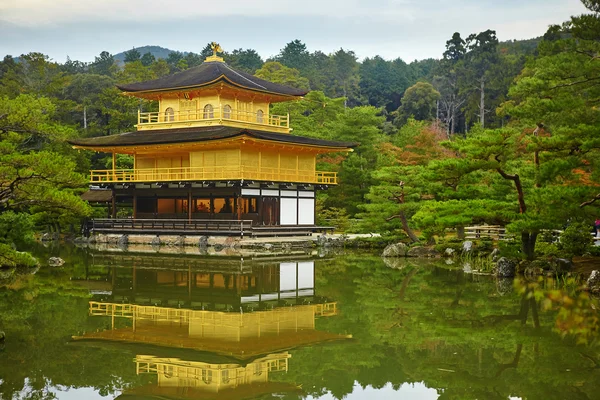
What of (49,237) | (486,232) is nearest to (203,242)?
(486,232)

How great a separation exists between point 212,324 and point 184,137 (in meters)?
23.6

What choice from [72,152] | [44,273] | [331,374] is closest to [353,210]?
[72,152]

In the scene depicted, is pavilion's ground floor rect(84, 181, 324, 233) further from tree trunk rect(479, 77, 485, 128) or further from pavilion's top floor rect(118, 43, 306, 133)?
tree trunk rect(479, 77, 485, 128)

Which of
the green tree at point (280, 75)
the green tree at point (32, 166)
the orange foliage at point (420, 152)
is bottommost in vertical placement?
the green tree at point (32, 166)

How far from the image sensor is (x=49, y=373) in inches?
361

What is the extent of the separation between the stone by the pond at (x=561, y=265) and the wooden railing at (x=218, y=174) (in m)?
17.6

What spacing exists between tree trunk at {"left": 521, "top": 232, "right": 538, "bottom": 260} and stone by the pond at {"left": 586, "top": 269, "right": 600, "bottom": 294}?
367 cm

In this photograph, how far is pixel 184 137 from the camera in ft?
116

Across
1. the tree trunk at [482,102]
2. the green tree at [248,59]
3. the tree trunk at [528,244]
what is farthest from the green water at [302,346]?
the green tree at [248,59]

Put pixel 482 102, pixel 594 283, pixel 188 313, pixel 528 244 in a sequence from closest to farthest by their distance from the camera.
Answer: pixel 188 313 → pixel 594 283 → pixel 528 244 → pixel 482 102

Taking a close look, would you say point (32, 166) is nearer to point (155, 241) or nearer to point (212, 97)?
point (155, 241)

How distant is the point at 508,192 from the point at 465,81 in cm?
5073

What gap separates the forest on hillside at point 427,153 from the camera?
16.7 m

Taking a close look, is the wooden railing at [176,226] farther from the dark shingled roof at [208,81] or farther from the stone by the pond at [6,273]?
the stone by the pond at [6,273]
